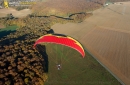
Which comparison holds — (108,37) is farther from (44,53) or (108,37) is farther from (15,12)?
(15,12)

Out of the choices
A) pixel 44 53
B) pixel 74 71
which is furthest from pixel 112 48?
pixel 44 53

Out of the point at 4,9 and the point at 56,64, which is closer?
the point at 56,64

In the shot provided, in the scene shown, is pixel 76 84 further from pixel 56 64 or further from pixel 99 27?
pixel 99 27

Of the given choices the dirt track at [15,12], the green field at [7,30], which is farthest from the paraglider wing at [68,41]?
the dirt track at [15,12]

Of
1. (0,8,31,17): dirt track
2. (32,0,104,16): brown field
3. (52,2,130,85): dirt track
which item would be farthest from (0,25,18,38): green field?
(32,0,104,16): brown field

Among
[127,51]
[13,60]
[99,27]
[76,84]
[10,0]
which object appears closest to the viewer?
[76,84]

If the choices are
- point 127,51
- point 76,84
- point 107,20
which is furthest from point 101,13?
point 76,84

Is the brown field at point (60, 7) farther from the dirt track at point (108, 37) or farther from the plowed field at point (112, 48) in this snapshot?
the plowed field at point (112, 48)
